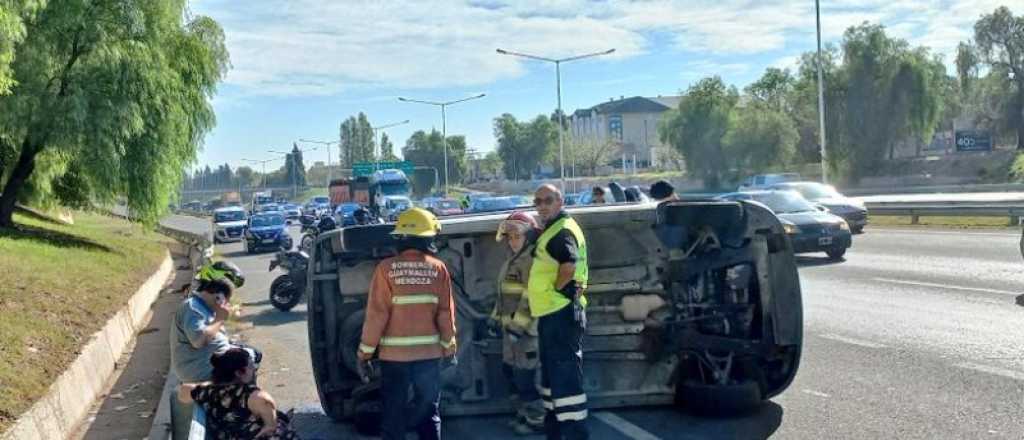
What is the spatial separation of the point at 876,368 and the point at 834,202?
57.0 feet

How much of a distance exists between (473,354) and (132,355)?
730 cm

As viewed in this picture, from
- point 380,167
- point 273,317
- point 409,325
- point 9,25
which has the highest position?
point 9,25

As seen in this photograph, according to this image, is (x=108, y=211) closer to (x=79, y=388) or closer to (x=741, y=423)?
(x=79, y=388)

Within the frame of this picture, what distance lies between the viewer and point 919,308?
477 inches

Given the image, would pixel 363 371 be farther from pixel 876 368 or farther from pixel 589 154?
pixel 589 154

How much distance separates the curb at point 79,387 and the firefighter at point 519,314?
3.45 metres

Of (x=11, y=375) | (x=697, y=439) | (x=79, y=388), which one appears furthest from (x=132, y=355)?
(x=697, y=439)

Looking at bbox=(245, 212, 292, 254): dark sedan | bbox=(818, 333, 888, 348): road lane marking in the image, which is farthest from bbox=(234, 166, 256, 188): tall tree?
bbox=(818, 333, 888, 348): road lane marking

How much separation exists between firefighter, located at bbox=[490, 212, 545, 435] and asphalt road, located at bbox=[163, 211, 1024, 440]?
424 mm

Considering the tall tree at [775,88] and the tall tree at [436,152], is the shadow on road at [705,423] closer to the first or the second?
the tall tree at [775,88]

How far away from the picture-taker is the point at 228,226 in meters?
43.1

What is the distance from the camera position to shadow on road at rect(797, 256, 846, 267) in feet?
60.7

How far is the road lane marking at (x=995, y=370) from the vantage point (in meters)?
7.89

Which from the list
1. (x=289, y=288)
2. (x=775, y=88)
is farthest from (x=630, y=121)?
(x=289, y=288)
